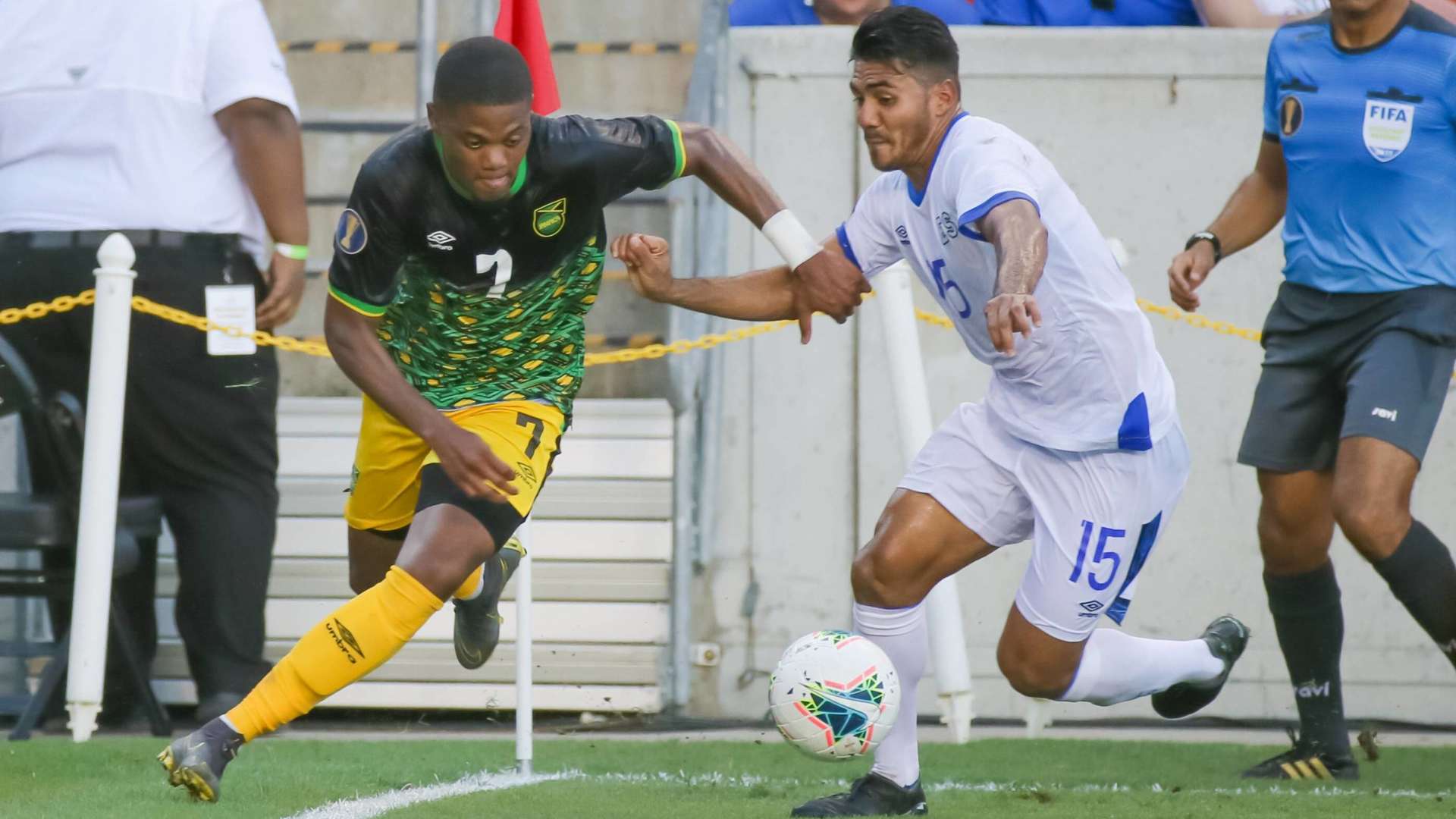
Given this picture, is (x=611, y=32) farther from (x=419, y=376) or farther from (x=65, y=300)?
(x=419, y=376)

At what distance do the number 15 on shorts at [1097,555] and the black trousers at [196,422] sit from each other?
329 cm

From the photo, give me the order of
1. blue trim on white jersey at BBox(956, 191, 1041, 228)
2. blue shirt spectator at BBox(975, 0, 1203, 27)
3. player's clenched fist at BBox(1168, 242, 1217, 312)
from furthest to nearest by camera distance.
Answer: blue shirt spectator at BBox(975, 0, 1203, 27), player's clenched fist at BBox(1168, 242, 1217, 312), blue trim on white jersey at BBox(956, 191, 1041, 228)

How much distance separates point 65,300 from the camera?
6703 millimetres

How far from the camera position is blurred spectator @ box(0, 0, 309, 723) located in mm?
6832

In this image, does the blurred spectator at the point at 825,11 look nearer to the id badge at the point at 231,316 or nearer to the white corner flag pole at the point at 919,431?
the white corner flag pole at the point at 919,431

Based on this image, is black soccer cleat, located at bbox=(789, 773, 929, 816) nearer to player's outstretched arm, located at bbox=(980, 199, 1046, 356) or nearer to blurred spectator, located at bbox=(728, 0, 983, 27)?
player's outstretched arm, located at bbox=(980, 199, 1046, 356)

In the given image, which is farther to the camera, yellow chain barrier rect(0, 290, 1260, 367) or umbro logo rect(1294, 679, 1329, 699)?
yellow chain barrier rect(0, 290, 1260, 367)

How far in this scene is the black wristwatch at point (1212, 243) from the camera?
6035 mm

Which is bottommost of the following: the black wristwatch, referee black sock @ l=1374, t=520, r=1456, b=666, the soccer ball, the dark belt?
the soccer ball

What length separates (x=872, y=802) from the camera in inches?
198

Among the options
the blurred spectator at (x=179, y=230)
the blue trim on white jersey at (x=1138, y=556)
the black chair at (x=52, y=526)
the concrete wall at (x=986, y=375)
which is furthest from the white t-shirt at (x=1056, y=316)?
the black chair at (x=52, y=526)

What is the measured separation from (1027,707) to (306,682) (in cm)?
337

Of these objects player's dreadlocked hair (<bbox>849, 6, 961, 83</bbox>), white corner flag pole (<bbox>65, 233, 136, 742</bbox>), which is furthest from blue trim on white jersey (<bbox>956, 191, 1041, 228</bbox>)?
white corner flag pole (<bbox>65, 233, 136, 742</bbox>)

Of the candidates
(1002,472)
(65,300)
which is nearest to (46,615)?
(65,300)
